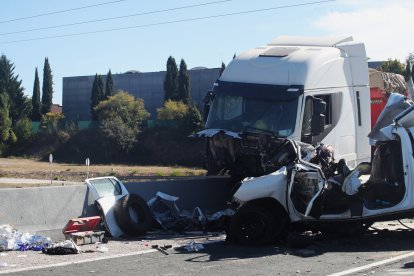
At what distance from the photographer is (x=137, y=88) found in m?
81.2

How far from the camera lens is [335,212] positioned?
1112cm

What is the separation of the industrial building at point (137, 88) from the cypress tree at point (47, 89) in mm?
3048

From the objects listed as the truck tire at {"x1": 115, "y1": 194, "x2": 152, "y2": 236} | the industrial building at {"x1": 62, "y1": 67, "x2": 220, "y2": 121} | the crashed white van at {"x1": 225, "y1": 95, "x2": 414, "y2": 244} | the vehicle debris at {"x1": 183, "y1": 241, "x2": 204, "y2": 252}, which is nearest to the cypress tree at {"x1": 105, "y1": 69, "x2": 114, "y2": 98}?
the industrial building at {"x1": 62, "y1": 67, "x2": 220, "y2": 121}

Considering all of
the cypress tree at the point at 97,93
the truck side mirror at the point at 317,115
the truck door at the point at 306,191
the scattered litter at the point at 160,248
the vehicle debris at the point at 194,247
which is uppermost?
the cypress tree at the point at 97,93

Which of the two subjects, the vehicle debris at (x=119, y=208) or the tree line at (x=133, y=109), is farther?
the tree line at (x=133, y=109)

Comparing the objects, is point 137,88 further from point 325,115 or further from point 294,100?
point 294,100

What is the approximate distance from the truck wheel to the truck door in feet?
1.15

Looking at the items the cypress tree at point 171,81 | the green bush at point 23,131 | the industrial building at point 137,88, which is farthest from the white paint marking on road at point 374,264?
the green bush at point 23,131

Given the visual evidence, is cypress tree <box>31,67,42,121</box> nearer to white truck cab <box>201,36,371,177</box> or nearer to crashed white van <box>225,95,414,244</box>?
white truck cab <box>201,36,371,177</box>

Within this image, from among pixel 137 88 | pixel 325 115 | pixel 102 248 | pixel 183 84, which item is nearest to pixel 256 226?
pixel 102 248

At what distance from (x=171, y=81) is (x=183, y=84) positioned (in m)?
2.07

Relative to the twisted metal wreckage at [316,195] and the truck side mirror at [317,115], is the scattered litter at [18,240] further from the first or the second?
the truck side mirror at [317,115]

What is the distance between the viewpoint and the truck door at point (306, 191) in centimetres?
1080

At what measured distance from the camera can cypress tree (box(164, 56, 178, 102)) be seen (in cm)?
7244
